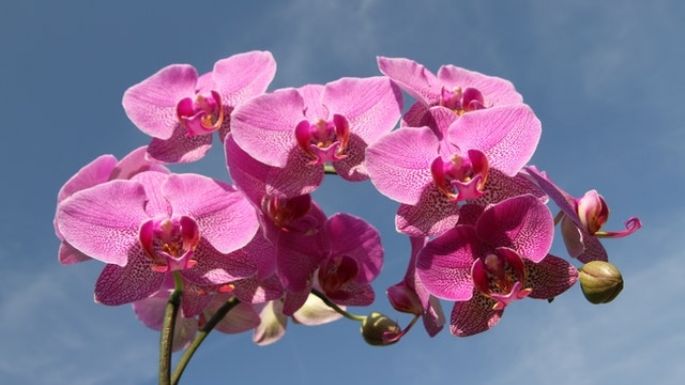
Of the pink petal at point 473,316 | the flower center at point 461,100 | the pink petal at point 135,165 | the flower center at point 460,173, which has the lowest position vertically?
the pink petal at point 473,316

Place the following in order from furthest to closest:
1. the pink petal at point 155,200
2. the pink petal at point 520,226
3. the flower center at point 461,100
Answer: the flower center at point 461,100
the pink petal at point 155,200
the pink petal at point 520,226

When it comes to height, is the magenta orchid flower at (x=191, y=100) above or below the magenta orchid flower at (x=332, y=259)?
above

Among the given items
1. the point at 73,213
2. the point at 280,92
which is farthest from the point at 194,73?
the point at 73,213

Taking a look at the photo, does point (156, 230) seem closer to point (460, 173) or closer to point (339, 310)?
point (339, 310)

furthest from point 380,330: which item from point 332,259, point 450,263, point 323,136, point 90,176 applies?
point 90,176

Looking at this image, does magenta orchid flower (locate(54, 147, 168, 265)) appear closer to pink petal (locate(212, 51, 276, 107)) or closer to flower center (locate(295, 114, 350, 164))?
pink petal (locate(212, 51, 276, 107))

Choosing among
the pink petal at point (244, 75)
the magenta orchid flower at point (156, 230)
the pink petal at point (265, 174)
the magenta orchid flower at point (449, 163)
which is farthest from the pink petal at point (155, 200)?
the magenta orchid flower at point (449, 163)

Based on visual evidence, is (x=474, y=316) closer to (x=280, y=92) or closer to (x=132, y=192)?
(x=280, y=92)

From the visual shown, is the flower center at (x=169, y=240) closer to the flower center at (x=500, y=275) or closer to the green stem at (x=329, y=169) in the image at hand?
the green stem at (x=329, y=169)

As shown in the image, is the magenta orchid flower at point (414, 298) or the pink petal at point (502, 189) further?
the magenta orchid flower at point (414, 298)
